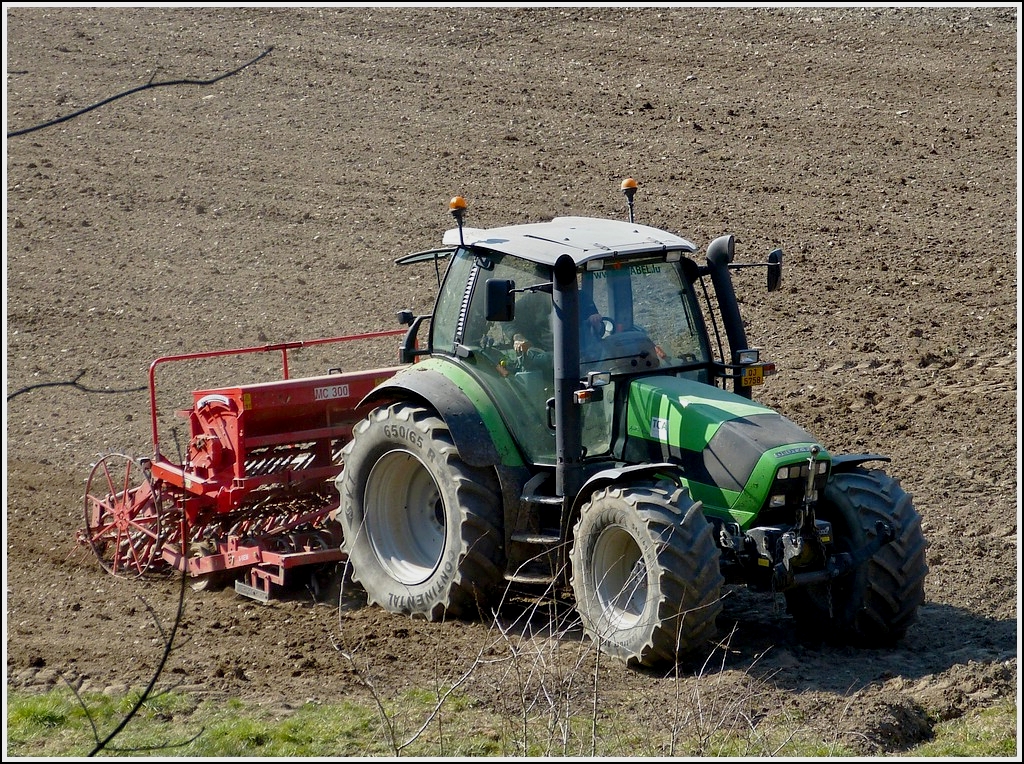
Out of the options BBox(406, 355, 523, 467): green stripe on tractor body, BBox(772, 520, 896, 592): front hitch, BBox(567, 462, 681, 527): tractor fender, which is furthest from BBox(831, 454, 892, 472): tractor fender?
BBox(406, 355, 523, 467): green stripe on tractor body

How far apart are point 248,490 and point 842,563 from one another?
369 cm

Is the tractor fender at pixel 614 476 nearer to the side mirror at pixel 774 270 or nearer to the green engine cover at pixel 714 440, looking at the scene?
the green engine cover at pixel 714 440

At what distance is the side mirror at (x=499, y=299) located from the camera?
706 centimetres

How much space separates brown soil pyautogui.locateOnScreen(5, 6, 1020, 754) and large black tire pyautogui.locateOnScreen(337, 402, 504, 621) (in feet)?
0.80

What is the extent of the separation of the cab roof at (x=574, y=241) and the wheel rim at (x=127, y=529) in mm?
2820

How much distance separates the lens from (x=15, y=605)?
866 cm

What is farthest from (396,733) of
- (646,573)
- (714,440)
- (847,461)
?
(847,461)

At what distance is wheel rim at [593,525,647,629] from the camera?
7051 millimetres

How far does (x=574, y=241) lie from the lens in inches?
304

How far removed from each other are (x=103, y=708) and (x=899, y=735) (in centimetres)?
387

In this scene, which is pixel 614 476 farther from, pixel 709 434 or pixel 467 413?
pixel 467 413

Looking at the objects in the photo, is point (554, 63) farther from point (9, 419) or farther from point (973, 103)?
point (9, 419)

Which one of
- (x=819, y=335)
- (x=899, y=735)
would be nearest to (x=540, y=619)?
(x=899, y=735)

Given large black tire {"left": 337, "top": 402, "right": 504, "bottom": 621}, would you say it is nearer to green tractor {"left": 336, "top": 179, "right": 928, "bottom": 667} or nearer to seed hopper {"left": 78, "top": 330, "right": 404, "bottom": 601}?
green tractor {"left": 336, "top": 179, "right": 928, "bottom": 667}
